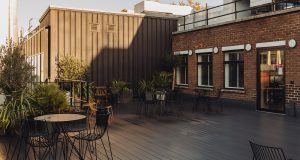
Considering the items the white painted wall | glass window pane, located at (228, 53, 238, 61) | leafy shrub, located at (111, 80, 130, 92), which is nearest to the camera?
glass window pane, located at (228, 53, 238, 61)

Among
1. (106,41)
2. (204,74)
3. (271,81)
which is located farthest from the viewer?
(106,41)

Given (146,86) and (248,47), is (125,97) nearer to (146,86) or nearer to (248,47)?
(146,86)

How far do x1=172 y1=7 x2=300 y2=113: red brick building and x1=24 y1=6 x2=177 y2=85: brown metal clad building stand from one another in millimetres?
2277

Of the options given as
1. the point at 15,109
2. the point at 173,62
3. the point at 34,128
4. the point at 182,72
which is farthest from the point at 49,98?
the point at 182,72

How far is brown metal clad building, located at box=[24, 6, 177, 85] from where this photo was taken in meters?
14.9

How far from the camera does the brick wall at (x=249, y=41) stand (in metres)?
10.4

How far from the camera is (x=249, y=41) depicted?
12.1 m

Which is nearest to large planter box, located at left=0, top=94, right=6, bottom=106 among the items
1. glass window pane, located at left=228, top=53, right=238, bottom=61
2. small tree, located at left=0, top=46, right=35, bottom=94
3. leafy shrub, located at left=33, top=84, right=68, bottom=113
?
small tree, located at left=0, top=46, right=35, bottom=94

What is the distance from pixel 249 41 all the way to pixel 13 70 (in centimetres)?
841

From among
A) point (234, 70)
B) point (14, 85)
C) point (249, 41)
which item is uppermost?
point (249, 41)

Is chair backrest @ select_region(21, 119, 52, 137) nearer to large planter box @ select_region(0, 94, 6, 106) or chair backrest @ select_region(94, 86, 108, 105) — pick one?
large planter box @ select_region(0, 94, 6, 106)

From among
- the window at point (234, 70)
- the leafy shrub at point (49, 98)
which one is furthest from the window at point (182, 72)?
the leafy shrub at point (49, 98)

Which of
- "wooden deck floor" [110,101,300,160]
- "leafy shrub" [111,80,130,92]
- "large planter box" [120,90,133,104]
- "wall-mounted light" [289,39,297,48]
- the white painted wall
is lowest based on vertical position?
"wooden deck floor" [110,101,300,160]

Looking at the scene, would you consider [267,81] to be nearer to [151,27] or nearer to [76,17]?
[151,27]
